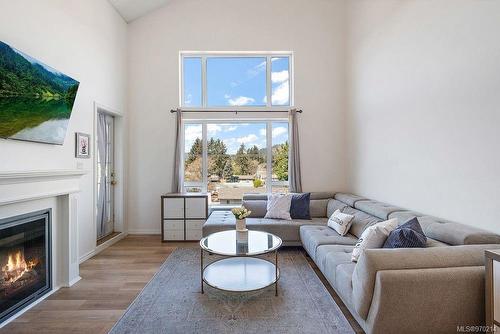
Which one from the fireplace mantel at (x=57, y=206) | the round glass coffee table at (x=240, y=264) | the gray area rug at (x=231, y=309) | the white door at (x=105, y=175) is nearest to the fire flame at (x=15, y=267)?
the fireplace mantel at (x=57, y=206)

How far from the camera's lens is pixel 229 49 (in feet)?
16.5

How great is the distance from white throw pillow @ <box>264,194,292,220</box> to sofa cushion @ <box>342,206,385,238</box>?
3.39 feet

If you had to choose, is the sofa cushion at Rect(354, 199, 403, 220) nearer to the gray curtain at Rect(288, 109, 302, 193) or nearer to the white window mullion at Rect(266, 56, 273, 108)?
the gray curtain at Rect(288, 109, 302, 193)

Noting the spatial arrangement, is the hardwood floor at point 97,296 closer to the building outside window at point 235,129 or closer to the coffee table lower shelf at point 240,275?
the coffee table lower shelf at point 240,275

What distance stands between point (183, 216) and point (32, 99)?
8.89 ft

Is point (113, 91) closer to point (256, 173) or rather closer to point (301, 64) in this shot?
point (256, 173)

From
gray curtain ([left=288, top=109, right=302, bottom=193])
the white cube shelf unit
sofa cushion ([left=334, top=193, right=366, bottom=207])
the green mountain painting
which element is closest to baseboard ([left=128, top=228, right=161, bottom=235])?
the white cube shelf unit

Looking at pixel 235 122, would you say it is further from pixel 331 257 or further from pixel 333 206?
pixel 331 257

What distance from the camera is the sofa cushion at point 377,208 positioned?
3.03m

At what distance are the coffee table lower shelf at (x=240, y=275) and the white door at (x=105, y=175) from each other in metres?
2.52

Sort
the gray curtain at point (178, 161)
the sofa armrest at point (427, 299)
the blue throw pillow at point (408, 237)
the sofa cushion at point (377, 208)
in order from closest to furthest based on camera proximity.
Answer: the sofa armrest at point (427, 299)
the blue throw pillow at point (408, 237)
the sofa cushion at point (377, 208)
the gray curtain at point (178, 161)

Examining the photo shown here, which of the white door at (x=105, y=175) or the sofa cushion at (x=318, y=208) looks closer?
the white door at (x=105, y=175)

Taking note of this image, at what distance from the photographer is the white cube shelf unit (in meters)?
4.58

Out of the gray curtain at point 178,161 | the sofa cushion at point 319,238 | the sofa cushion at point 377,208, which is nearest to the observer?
the sofa cushion at point 377,208
